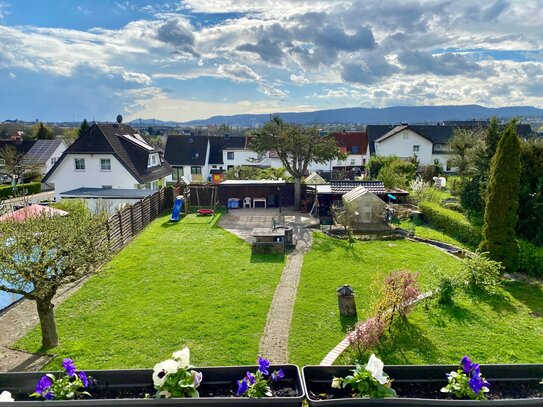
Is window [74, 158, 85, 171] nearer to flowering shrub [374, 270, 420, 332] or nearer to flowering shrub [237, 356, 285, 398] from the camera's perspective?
flowering shrub [374, 270, 420, 332]

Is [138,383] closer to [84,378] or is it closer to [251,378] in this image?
[84,378]

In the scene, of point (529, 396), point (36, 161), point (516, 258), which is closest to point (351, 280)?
point (516, 258)

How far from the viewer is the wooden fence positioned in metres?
17.6

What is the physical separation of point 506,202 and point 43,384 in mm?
15792

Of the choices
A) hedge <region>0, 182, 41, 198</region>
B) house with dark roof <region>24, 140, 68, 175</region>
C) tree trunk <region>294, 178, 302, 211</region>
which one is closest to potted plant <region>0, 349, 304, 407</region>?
tree trunk <region>294, 178, 302, 211</region>

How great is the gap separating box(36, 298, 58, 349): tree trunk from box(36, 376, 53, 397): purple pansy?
5250mm

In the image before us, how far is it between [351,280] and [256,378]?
9881 mm

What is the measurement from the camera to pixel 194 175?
49.3m

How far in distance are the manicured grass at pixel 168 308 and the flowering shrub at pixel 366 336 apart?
2.48 m

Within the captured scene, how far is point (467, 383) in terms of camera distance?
4887 mm

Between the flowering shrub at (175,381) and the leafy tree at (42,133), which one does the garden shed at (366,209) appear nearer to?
the flowering shrub at (175,381)

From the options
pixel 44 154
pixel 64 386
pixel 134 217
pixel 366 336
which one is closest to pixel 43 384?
pixel 64 386

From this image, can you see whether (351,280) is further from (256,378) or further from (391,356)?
(256,378)

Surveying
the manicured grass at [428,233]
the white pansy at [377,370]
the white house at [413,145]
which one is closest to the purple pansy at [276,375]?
the white pansy at [377,370]
